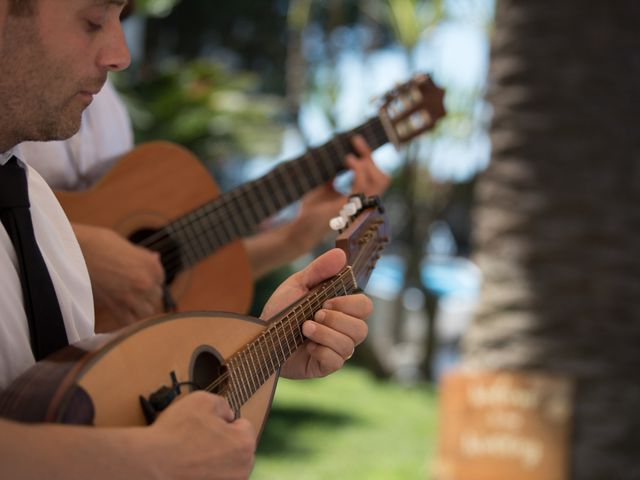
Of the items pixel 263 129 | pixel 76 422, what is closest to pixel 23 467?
pixel 76 422

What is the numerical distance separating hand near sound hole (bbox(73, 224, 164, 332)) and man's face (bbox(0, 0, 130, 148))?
605 millimetres

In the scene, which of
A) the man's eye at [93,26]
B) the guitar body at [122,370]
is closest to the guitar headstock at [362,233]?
the guitar body at [122,370]

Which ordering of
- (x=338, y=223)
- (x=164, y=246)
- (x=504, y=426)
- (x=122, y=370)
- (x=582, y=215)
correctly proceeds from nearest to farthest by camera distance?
(x=122, y=370) < (x=338, y=223) < (x=164, y=246) < (x=582, y=215) < (x=504, y=426)

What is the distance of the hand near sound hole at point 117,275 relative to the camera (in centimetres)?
205

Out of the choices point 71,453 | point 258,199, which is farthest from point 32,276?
point 258,199

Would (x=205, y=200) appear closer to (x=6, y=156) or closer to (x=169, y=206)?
(x=169, y=206)

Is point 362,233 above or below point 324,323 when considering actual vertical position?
above

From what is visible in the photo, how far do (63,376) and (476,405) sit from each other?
3.67 metres

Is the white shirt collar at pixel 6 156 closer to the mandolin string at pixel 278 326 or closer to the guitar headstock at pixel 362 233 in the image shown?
the mandolin string at pixel 278 326

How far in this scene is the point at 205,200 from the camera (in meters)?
2.57

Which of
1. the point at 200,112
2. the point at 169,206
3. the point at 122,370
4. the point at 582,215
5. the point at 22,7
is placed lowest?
the point at 122,370

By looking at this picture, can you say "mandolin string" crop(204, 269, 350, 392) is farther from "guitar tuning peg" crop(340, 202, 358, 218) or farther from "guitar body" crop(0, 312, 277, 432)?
"guitar tuning peg" crop(340, 202, 358, 218)

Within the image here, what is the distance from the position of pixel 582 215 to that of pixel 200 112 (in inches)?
139

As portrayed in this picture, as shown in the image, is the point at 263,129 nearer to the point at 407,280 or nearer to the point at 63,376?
the point at 407,280
